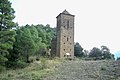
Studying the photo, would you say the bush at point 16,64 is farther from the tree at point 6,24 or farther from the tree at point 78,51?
the tree at point 78,51

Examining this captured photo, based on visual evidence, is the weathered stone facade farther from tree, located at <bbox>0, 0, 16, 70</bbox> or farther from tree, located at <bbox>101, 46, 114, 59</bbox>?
tree, located at <bbox>0, 0, 16, 70</bbox>

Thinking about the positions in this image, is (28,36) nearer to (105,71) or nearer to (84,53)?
(105,71)

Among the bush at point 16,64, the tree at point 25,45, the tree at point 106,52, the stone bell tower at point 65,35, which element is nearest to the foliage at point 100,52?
the tree at point 106,52

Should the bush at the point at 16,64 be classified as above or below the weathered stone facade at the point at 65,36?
below

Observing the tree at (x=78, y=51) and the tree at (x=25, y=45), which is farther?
the tree at (x=78, y=51)

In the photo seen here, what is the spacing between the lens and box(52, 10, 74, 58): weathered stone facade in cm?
4657

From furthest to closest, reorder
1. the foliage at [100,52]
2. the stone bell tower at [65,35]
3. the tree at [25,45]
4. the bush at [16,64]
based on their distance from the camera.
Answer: the foliage at [100,52] < the stone bell tower at [65,35] < the tree at [25,45] < the bush at [16,64]

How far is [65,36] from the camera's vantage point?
47.8 metres

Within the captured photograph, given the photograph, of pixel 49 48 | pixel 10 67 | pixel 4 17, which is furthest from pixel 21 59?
pixel 49 48

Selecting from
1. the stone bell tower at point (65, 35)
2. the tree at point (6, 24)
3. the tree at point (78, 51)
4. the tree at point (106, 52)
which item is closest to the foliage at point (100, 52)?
the tree at point (106, 52)

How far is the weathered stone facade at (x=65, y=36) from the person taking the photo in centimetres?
4657

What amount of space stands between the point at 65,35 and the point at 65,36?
0.20 meters

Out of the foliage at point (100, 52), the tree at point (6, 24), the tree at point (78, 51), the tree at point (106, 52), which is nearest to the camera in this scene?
the tree at point (6, 24)

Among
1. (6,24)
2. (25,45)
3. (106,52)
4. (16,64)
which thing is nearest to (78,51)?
(106,52)
